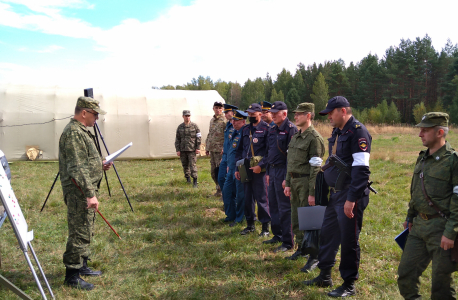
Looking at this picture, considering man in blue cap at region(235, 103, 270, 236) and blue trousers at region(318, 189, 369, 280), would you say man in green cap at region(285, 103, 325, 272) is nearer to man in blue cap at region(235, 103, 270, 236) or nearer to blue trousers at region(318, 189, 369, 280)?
blue trousers at region(318, 189, 369, 280)

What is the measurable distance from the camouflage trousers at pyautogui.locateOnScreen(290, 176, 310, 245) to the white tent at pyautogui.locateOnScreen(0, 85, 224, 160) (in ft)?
43.5

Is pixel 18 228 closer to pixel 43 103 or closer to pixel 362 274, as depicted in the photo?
pixel 362 274

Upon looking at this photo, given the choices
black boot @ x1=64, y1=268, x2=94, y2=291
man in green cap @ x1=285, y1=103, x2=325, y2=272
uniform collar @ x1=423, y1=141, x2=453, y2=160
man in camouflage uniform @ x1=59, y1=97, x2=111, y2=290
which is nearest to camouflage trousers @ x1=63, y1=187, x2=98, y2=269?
man in camouflage uniform @ x1=59, y1=97, x2=111, y2=290

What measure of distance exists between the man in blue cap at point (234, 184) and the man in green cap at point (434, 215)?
3771mm

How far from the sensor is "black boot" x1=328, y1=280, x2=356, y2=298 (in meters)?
3.68

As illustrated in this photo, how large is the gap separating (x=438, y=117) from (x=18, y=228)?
3.98m

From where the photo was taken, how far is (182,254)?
16.8 feet

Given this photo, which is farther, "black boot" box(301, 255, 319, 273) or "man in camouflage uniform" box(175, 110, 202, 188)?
"man in camouflage uniform" box(175, 110, 202, 188)

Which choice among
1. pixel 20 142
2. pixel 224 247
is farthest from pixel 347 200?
pixel 20 142

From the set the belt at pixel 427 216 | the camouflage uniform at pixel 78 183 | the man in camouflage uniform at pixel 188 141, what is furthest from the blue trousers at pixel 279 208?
the man in camouflage uniform at pixel 188 141

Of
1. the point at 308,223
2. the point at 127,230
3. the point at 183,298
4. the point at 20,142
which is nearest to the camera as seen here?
the point at 183,298

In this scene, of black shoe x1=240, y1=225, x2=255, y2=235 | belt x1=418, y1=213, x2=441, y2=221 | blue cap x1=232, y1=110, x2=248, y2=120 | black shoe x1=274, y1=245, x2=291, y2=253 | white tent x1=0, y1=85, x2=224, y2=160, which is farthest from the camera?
white tent x1=0, y1=85, x2=224, y2=160

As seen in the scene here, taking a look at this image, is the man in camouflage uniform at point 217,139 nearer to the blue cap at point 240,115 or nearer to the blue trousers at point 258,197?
the blue cap at point 240,115

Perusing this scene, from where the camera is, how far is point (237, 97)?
8512 centimetres
